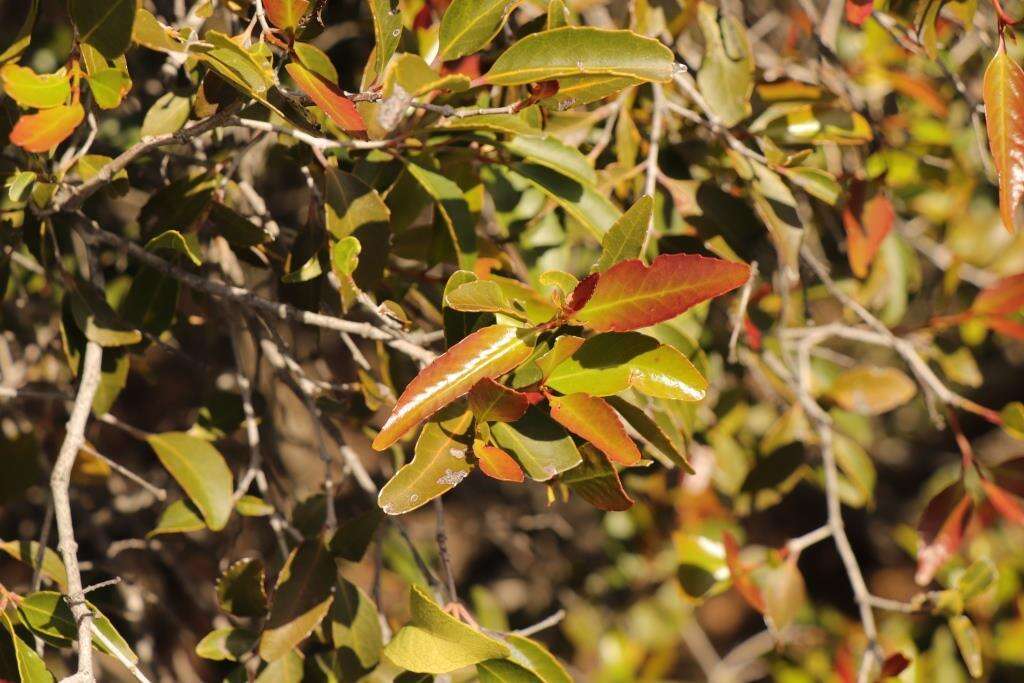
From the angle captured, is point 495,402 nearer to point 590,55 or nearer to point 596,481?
point 596,481

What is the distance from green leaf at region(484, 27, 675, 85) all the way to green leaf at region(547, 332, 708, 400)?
232 millimetres

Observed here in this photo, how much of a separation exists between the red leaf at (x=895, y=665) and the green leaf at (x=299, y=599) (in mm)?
705

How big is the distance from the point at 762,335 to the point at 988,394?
7.02 feet

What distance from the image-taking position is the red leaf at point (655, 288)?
0.75m

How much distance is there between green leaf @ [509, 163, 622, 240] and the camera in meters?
0.97

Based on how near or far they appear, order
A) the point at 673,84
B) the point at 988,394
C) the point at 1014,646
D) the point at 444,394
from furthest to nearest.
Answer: the point at 988,394, the point at 1014,646, the point at 673,84, the point at 444,394

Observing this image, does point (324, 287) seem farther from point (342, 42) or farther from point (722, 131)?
point (342, 42)

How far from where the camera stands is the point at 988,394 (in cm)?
314

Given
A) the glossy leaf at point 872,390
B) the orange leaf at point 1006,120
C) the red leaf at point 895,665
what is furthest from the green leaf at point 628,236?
the glossy leaf at point 872,390

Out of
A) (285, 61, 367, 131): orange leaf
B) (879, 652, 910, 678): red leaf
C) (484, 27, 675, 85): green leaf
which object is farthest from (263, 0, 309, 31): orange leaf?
(879, 652, 910, 678): red leaf

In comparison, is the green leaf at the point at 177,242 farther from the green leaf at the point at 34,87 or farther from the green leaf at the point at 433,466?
the green leaf at the point at 433,466

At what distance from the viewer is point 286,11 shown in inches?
31.9

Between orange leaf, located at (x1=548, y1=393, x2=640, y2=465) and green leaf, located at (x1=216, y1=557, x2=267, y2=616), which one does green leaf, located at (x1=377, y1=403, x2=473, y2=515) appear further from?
green leaf, located at (x1=216, y1=557, x2=267, y2=616)

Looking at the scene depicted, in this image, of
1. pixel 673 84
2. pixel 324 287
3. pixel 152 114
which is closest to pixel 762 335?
pixel 673 84
